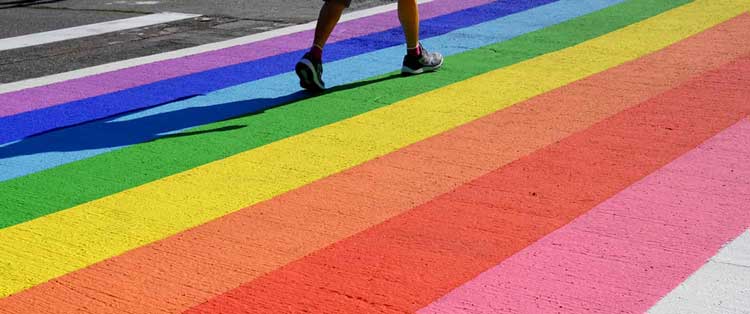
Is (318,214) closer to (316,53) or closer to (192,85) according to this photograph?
(316,53)

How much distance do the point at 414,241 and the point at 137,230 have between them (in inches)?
47.1

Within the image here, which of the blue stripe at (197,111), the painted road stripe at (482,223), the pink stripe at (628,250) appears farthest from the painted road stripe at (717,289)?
the blue stripe at (197,111)

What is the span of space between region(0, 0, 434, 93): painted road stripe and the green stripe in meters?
1.94

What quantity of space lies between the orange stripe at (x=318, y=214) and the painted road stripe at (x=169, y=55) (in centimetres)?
326

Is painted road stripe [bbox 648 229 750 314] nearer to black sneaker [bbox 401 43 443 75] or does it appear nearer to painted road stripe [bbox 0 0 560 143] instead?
black sneaker [bbox 401 43 443 75]

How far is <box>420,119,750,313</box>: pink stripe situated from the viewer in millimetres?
4035

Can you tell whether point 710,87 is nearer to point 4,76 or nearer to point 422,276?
point 422,276

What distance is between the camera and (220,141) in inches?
253

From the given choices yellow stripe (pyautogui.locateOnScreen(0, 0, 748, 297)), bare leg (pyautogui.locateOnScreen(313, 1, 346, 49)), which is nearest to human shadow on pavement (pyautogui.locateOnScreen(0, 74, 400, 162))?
bare leg (pyautogui.locateOnScreen(313, 1, 346, 49))

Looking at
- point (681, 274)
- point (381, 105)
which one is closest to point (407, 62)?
point (381, 105)

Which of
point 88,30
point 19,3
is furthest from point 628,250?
point 19,3

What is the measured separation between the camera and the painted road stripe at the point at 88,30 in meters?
9.98

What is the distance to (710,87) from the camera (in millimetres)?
7395

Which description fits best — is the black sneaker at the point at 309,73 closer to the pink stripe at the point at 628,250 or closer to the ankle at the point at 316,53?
the ankle at the point at 316,53
